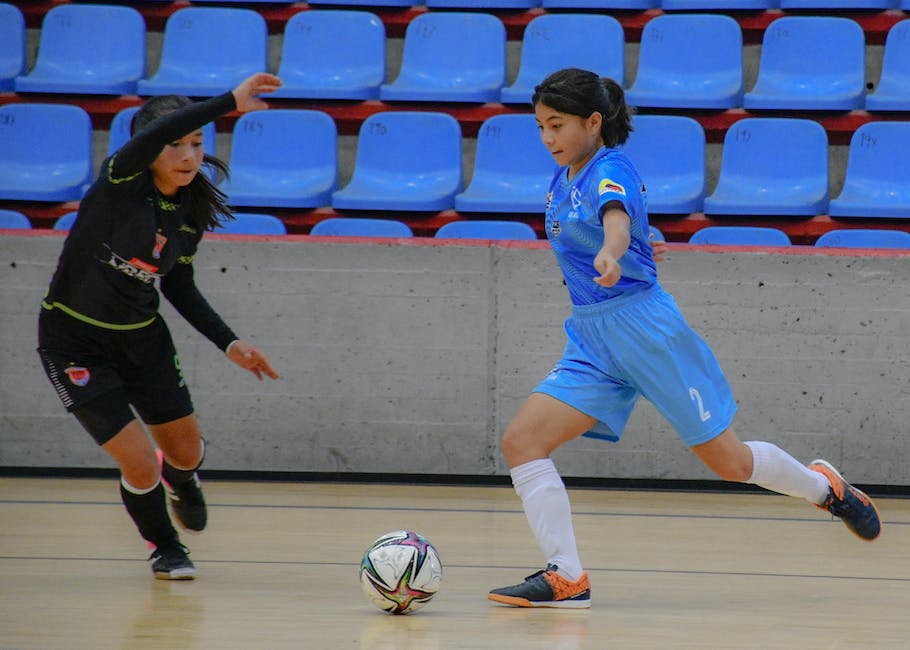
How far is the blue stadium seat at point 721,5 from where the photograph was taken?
8055 millimetres

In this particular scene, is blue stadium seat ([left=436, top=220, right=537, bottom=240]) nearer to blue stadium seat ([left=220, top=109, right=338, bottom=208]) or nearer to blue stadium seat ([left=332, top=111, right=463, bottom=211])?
blue stadium seat ([left=332, top=111, right=463, bottom=211])

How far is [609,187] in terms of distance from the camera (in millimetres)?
3639

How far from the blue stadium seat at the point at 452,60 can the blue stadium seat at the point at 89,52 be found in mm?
1710

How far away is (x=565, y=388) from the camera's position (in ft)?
12.7

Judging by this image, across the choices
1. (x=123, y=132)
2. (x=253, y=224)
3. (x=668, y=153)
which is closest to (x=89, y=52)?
(x=123, y=132)

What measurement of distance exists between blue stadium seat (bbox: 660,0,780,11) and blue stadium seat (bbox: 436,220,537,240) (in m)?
2.13

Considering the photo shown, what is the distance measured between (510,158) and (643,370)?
Result: 3.83 meters

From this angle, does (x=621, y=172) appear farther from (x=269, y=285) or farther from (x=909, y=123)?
(x=909, y=123)

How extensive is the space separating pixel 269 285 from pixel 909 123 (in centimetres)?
372

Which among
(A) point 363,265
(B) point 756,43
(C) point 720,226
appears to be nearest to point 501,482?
(A) point 363,265

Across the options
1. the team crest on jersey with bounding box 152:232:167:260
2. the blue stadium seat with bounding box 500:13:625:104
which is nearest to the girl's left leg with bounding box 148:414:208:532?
the team crest on jersey with bounding box 152:232:167:260

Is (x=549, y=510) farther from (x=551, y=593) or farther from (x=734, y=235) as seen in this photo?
(x=734, y=235)

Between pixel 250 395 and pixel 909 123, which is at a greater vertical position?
pixel 909 123

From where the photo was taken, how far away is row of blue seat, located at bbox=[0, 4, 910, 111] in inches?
303
